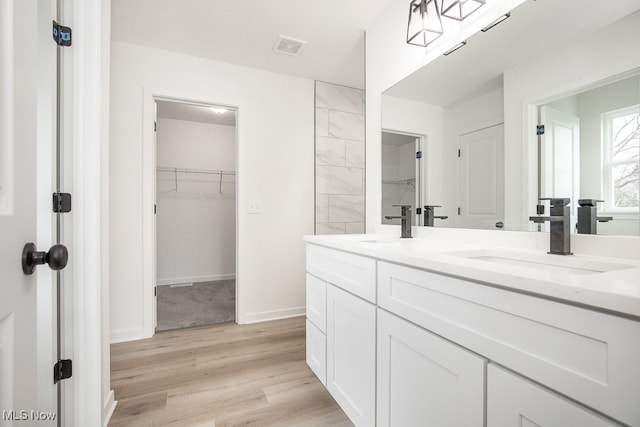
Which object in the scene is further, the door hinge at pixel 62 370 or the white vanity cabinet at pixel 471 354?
the door hinge at pixel 62 370

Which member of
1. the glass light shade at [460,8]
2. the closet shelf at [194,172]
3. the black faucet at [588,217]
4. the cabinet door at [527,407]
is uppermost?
the glass light shade at [460,8]

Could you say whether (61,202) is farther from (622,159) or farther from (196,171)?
(196,171)

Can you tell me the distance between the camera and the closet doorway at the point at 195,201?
161 inches

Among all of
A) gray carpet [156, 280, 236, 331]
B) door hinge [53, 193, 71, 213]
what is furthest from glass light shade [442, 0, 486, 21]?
gray carpet [156, 280, 236, 331]

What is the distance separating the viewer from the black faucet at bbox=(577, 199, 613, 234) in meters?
0.95

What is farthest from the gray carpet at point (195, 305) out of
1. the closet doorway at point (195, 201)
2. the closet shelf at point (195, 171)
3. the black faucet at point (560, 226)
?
the black faucet at point (560, 226)

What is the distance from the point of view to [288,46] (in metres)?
2.43

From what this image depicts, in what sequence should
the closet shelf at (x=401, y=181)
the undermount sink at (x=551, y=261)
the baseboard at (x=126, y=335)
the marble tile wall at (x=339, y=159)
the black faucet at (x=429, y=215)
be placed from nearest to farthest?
1. the undermount sink at (x=551, y=261)
2. the black faucet at (x=429, y=215)
3. the closet shelf at (x=401, y=181)
4. the baseboard at (x=126, y=335)
5. the marble tile wall at (x=339, y=159)

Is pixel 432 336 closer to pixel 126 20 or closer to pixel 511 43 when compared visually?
pixel 511 43

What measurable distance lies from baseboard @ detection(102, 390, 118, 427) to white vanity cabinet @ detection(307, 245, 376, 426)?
1.05 metres

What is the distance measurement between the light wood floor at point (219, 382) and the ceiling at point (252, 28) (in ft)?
8.11

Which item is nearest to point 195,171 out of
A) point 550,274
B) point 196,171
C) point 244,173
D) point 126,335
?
point 196,171

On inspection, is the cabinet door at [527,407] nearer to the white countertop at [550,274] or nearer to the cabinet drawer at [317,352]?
the white countertop at [550,274]

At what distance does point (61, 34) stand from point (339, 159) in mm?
2344
